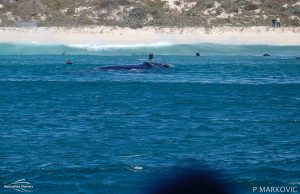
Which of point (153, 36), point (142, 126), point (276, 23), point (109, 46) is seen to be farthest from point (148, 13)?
point (142, 126)

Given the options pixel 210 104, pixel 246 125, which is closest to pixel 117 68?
pixel 210 104

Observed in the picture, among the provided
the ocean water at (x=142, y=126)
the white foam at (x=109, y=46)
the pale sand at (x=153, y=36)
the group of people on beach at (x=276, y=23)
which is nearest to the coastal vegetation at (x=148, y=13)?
the group of people on beach at (x=276, y=23)

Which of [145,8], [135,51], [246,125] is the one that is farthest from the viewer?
[145,8]

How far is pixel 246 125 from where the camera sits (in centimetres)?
3009

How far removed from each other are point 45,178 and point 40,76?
102 feet

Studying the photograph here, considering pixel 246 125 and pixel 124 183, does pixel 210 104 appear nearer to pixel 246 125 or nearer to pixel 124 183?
pixel 246 125

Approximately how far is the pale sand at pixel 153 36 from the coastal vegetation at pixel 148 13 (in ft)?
5.55

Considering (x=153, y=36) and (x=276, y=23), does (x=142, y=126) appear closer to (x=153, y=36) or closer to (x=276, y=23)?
(x=153, y=36)

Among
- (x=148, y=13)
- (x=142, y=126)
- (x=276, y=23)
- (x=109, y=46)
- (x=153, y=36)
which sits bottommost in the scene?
(x=109, y=46)

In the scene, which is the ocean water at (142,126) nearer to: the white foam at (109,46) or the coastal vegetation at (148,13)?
the white foam at (109,46)

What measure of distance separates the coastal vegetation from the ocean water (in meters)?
30.6

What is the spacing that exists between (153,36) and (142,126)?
5566cm

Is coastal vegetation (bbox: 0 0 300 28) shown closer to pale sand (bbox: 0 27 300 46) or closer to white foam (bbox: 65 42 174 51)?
pale sand (bbox: 0 27 300 46)

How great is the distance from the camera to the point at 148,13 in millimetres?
91188
